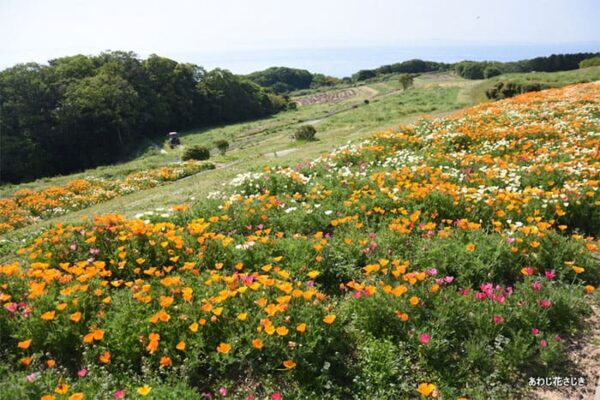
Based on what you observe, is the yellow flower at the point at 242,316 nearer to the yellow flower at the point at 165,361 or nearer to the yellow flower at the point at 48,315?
the yellow flower at the point at 165,361

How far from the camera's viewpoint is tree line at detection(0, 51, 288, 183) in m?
52.4

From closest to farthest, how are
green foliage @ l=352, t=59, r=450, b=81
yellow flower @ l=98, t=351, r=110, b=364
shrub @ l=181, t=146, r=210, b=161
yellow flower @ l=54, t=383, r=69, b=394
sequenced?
yellow flower @ l=54, t=383, r=69, b=394
yellow flower @ l=98, t=351, r=110, b=364
shrub @ l=181, t=146, r=210, b=161
green foliage @ l=352, t=59, r=450, b=81

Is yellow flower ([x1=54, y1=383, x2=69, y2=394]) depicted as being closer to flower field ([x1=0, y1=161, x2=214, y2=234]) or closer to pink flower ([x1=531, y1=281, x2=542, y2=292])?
pink flower ([x1=531, y1=281, x2=542, y2=292])

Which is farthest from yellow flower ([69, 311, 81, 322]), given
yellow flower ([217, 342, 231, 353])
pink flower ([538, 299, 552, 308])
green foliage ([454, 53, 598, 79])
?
green foliage ([454, 53, 598, 79])

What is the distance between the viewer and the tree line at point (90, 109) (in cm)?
5238

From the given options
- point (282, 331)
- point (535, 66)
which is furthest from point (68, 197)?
point (535, 66)

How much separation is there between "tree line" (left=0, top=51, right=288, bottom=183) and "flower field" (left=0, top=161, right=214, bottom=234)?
3623cm

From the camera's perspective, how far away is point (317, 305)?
4.42 metres

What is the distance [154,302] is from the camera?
4.62 m

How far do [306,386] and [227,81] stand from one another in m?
86.3

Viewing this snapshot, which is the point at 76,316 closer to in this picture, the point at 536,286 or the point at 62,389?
the point at 62,389

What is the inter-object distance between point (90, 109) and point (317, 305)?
6306cm

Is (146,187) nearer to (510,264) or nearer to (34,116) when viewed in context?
(510,264)

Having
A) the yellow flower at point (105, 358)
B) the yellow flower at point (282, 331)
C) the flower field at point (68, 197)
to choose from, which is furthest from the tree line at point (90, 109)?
the yellow flower at point (282, 331)
